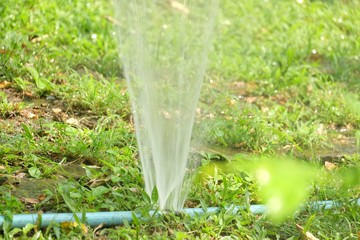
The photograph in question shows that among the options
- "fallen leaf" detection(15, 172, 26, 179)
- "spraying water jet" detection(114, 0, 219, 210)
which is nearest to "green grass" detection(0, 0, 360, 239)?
"fallen leaf" detection(15, 172, 26, 179)

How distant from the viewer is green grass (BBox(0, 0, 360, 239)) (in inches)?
122

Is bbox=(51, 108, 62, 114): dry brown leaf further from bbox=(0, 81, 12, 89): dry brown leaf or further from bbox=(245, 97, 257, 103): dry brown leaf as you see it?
bbox=(245, 97, 257, 103): dry brown leaf

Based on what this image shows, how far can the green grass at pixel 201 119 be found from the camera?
3.10 m

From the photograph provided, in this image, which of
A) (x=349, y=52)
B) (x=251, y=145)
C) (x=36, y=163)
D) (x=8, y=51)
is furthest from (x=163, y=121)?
(x=349, y=52)

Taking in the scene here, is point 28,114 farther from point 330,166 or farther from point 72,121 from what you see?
point 330,166

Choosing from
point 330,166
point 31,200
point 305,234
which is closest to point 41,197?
point 31,200

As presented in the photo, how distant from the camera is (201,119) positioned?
441cm

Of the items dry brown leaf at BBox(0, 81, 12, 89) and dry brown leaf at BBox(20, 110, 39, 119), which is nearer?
dry brown leaf at BBox(20, 110, 39, 119)

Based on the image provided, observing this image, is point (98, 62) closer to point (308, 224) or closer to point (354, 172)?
point (308, 224)

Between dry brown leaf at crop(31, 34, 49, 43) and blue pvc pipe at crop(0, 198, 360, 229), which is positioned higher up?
blue pvc pipe at crop(0, 198, 360, 229)

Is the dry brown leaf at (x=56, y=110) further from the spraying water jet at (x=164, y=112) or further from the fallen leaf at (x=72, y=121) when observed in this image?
the spraying water jet at (x=164, y=112)

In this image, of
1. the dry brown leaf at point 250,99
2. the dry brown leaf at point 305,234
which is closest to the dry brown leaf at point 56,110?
the dry brown leaf at point 250,99

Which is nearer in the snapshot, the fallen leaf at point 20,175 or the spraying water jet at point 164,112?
the spraying water jet at point 164,112

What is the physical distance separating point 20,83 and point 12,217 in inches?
69.3
